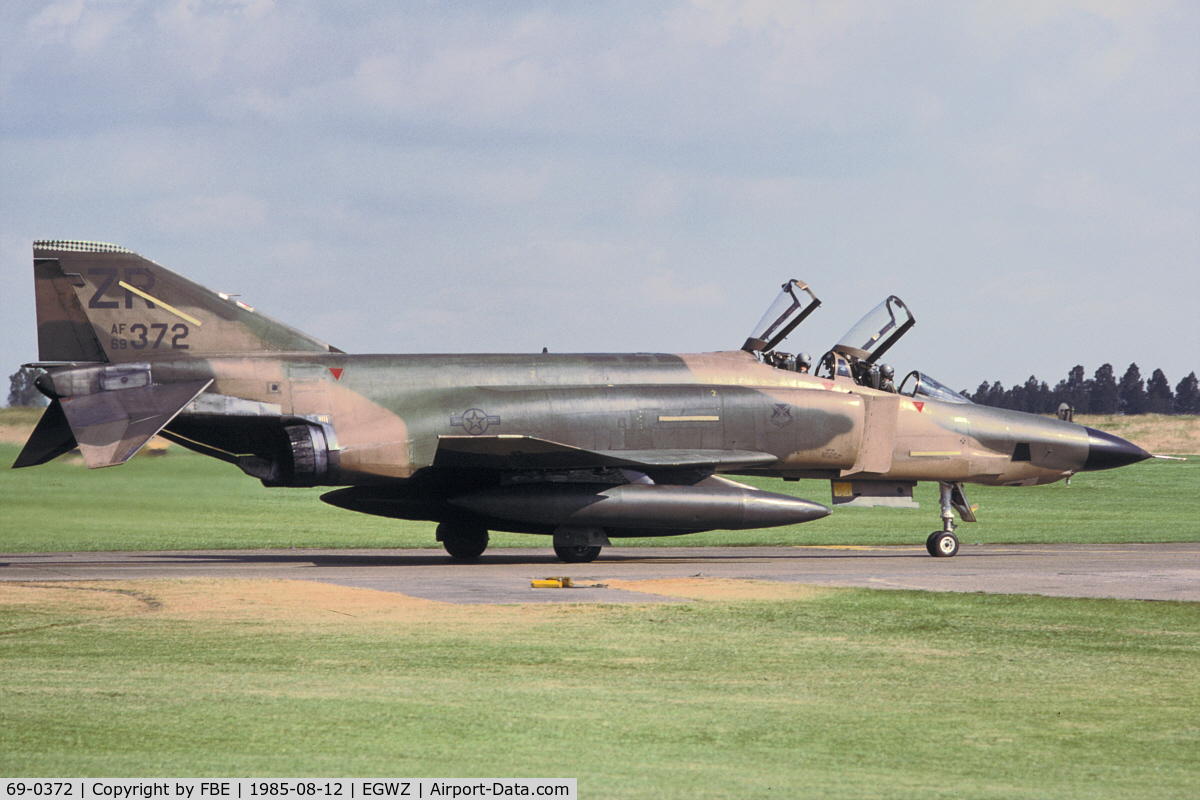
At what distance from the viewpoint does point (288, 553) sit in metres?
23.6

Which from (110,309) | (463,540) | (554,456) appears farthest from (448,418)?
(110,309)

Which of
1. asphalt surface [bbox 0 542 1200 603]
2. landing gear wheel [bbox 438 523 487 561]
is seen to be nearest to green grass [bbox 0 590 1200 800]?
asphalt surface [bbox 0 542 1200 603]

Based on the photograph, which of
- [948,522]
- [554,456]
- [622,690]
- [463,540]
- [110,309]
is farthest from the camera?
[948,522]

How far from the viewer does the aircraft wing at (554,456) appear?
1969 centimetres

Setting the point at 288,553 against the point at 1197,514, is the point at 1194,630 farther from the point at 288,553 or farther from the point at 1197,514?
the point at 1197,514

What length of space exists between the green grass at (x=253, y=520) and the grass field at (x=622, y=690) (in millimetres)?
12429

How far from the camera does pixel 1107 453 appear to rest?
23938 millimetres

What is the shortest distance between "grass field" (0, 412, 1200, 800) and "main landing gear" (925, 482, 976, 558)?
27.1ft

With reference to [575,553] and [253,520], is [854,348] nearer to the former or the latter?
[575,553]

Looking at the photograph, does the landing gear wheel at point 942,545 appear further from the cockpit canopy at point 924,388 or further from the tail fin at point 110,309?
the tail fin at point 110,309

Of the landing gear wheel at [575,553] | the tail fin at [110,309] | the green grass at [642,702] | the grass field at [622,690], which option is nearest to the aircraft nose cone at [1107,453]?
the landing gear wheel at [575,553]

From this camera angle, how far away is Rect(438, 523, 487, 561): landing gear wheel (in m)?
21.8

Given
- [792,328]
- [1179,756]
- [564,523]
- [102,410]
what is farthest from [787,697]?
[792,328]

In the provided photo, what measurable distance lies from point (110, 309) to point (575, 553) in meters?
8.76
